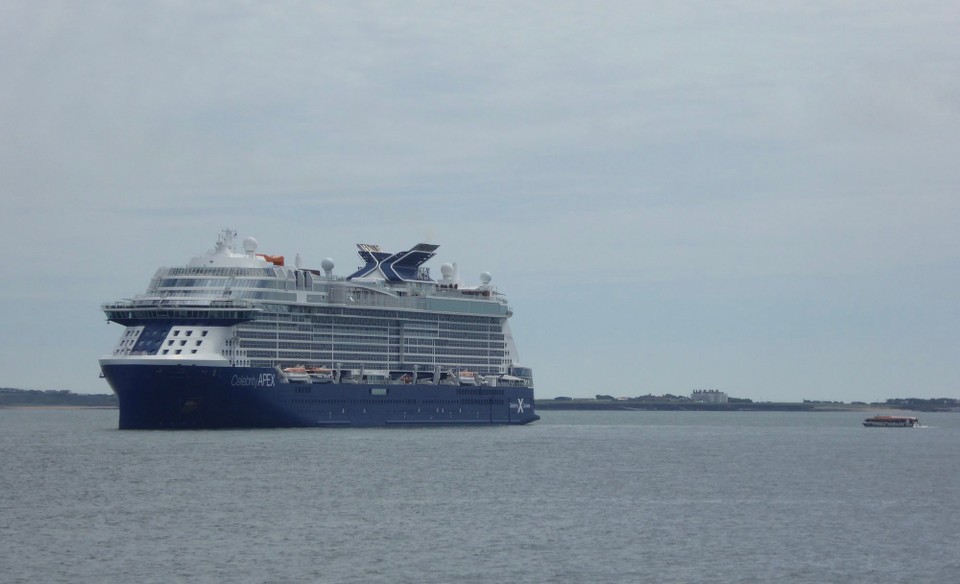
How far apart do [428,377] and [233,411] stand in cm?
1973

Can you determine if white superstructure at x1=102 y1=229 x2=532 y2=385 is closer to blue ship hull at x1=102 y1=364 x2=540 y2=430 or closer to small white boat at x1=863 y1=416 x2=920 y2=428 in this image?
blue ship hull at x1=102 y1=364 x2=540 y2=430

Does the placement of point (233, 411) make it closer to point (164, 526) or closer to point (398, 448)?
point (398, 448)

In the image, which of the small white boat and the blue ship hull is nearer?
the blue ship hull

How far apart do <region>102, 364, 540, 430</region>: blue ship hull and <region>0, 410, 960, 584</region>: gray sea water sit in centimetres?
299

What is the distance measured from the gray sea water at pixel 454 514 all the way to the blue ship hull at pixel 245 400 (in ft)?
9.80

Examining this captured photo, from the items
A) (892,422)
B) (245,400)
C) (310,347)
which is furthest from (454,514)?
(892,422)

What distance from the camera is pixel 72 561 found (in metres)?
37.6

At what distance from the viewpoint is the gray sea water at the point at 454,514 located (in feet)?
122

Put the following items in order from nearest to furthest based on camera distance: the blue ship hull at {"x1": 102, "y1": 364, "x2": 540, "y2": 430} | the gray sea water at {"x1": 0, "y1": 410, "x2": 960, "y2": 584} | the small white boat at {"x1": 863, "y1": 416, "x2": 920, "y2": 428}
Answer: the gray sea water at {"x1": 0, "y1": 410, "x2": 960, "y2": 584}
the blue ship hull at {"x1": 102, "y1": 364, "x2": 540, "y2": 430}
the small white boat at {"x1": 863, "y1": 416, "x2": 920, "y2": 428}

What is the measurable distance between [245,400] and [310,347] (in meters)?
8.59

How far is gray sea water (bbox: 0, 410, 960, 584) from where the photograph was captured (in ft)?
122

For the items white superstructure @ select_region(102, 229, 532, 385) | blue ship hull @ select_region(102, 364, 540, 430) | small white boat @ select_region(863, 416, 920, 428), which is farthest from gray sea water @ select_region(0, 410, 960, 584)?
small white boat @ select_region(863, 416, 920, 428)

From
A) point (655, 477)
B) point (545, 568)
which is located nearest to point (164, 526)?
point (545, 568)

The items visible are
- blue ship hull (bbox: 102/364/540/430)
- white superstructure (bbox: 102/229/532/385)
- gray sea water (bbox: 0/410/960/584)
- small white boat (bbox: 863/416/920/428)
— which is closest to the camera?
gray sea water (bbox: 0/410/960/584)
